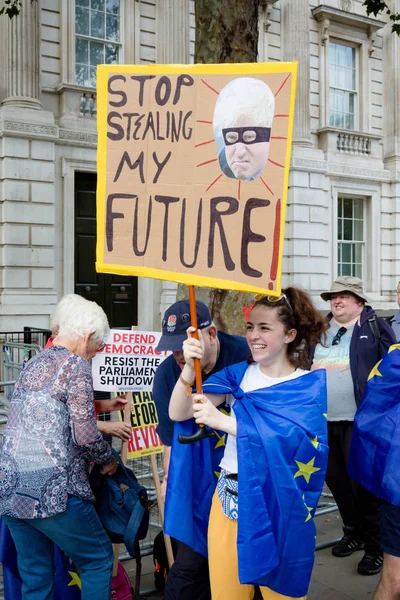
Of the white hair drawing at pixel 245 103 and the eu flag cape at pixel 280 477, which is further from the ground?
the white hair drawing at pixel 245 103

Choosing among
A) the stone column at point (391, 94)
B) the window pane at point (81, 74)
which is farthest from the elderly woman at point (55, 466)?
the stone column at point (391, 94)

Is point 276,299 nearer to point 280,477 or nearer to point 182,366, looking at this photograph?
point 182,366

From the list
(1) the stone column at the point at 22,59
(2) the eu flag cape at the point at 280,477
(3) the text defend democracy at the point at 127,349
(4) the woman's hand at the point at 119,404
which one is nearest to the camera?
(2) the eu flag cape at the point at 280,477

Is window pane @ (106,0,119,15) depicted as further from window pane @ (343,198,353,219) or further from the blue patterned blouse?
the blue patterned blouse

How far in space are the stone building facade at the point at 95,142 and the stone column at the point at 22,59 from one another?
0.08 ft

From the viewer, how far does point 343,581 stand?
411 cm

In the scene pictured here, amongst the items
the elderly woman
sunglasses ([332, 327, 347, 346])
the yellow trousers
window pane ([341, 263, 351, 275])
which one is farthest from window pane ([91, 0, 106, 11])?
the yellow trousers

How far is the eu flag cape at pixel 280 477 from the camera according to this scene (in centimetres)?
237

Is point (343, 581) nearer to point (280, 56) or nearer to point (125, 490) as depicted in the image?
point (125, 490)

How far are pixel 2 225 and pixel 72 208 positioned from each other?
1616mm

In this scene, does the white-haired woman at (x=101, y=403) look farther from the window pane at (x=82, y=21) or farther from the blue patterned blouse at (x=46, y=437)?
the window pane at (x=82, y=21)

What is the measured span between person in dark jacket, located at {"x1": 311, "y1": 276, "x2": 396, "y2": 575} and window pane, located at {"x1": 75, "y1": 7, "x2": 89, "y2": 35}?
36.3 ft

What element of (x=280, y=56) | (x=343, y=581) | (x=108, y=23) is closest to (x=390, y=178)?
(x=280, y=56)

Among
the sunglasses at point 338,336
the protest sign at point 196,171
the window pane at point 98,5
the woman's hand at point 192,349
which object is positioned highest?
the window pane at point 98,5
